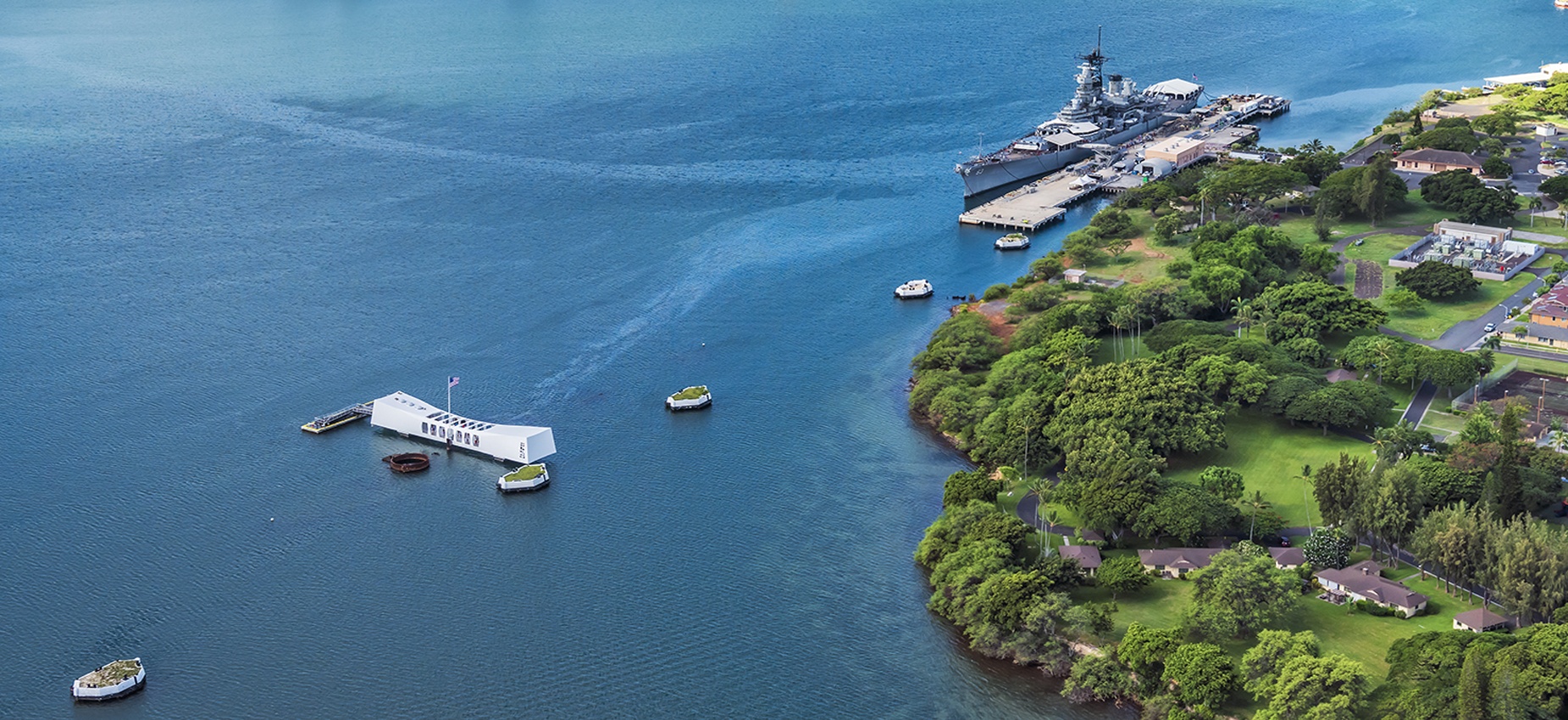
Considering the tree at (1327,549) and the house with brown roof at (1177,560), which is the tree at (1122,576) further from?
the tree at (1327,549)

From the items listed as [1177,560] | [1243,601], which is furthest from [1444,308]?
[1243,601]

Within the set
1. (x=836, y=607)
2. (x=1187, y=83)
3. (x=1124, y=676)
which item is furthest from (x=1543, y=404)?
(x=1187, y=83)

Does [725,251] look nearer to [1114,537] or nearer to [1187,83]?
[1114,537]

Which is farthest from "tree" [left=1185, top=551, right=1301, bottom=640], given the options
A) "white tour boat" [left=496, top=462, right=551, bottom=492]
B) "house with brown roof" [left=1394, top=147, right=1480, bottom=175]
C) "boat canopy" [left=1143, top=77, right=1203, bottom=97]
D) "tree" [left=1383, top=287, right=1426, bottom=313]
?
"boat canopy" [left=1143, top=77, right=1203, bottom=97]

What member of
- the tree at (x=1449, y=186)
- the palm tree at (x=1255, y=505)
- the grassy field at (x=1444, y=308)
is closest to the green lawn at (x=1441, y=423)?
the grassy field at (x=1444, y=308)

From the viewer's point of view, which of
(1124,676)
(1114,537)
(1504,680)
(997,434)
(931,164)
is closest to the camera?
(1504,680)

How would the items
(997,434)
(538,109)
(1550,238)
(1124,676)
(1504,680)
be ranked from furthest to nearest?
(538,109)
(1550,238)
(997,434)
(1124,676)
(1504,680)

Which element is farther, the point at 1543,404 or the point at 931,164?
the point at 931,164
